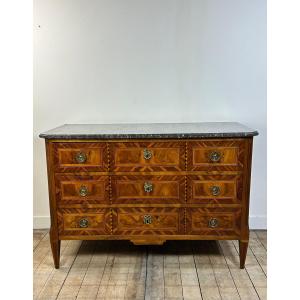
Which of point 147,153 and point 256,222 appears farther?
point 256,222

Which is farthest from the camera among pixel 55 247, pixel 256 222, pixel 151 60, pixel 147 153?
pixel 256 222

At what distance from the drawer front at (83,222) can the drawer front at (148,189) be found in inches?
5.5

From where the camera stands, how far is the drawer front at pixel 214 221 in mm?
2471

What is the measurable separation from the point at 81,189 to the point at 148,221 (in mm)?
470

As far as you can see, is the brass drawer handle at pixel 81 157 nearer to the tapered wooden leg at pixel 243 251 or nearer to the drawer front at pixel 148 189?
the drawer front at pixel 148 189

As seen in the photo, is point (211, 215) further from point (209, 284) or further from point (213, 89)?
point (213, 89)

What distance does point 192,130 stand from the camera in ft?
8.22

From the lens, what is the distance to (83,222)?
249cm

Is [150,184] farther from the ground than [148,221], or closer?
farther from the ground

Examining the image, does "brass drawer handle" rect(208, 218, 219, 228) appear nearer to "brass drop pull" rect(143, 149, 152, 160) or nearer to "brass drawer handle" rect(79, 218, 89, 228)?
"brass drop pull" rect(143, 149, 152, 160)

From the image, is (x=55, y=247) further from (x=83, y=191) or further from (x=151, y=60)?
(x=151, y=60)

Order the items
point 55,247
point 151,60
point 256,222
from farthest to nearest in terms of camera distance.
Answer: point 256,222 → point 151,60 → point 55,247

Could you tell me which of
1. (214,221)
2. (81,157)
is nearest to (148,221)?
(214,221)

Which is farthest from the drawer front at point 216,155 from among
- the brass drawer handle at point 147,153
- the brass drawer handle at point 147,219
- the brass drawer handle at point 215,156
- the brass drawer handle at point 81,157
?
the brass drawer handle at point 81,157
